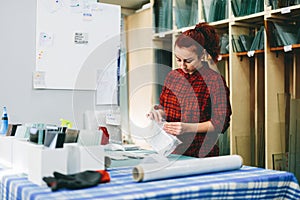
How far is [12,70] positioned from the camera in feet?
9.80

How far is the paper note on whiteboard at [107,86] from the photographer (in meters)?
3.38

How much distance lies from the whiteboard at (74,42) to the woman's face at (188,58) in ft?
3.69


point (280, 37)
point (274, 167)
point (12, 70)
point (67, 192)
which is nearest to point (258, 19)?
point (280, 37)

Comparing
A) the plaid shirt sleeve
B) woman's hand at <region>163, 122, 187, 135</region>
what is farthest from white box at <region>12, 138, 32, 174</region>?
the plaid shirt sleeve

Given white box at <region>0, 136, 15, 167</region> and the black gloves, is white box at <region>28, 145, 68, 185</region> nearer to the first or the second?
the black gloves

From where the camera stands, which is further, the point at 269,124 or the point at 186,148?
the point at 269,124

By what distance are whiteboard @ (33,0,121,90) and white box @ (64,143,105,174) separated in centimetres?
181

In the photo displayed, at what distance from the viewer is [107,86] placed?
3.50m

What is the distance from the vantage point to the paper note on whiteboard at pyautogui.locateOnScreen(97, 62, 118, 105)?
3376mm

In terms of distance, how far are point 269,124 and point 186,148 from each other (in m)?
0.81

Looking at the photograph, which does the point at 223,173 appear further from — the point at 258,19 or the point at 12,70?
the point at 12,70

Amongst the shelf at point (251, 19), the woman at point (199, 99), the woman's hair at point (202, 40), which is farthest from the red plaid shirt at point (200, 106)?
the shelf at point (251, 19)

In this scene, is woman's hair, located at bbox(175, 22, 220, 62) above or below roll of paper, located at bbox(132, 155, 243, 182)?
above

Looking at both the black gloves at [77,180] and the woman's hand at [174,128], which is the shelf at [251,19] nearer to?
the woman's hand at [174,128]
